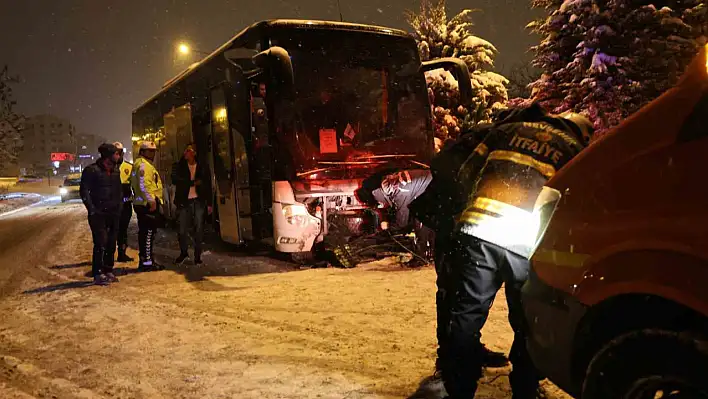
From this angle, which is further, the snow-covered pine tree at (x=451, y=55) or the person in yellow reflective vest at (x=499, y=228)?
the snow-covered pine tree at (x=451, y=55)

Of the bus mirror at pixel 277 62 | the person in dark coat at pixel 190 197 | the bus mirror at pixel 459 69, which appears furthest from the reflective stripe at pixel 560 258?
the person in dark coat at pixel 190 197

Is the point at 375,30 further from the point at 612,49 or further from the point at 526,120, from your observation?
the point at 612,49

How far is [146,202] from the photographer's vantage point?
7914 mm

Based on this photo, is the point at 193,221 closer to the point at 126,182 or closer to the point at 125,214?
the point at 125,214

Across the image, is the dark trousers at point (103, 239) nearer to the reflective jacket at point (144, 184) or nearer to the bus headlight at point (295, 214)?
the reflective jacket at point (144, 184)

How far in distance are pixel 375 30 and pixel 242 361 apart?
576 centimetres

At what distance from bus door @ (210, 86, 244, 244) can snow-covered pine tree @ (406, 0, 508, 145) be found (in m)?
10.2

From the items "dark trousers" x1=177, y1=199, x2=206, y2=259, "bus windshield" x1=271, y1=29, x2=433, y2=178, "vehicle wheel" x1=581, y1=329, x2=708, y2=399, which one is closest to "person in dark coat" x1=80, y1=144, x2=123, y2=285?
"dark trousers" x1=177, y1=199, x2=206, y2=259

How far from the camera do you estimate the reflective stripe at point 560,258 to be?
7.32 feet

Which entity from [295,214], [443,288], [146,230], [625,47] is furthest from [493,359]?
[625,47]

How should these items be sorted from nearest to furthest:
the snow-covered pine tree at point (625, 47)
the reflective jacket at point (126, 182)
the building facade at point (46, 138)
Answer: the reflective jacket at point (126, 182)
the snow-covered pine tree at point (625, 47)
the building facade at point (46, 138)

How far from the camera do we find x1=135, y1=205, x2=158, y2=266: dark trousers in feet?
25.9

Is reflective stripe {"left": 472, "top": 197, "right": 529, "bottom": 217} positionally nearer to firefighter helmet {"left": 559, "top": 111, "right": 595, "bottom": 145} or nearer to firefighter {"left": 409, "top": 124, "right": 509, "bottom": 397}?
firefighter {"left": 409, "top": 124, "right": 509, "bottom": 397}

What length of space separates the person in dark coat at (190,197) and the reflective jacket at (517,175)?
6110 mm
